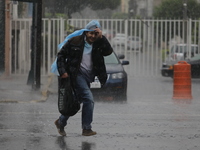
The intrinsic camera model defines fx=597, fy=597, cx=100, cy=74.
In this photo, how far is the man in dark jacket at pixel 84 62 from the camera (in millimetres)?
8398

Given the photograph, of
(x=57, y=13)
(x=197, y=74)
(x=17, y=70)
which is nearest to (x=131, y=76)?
(x=197, y=74)

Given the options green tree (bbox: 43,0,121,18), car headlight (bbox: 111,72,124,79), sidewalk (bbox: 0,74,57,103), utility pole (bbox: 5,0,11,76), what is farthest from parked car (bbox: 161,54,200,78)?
car headlight (bbox: 111,72,124,79)

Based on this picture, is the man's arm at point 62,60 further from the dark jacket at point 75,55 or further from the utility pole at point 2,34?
Result: the utility pole at point 2,34

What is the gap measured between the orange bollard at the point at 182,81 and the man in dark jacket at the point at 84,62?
7.18m

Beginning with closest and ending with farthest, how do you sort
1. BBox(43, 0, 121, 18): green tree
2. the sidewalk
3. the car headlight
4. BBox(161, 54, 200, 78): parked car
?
the sidewalk, the car headlight, BBox(161, 54, 200, 78): parked car, BBox(43, 0, 121, 18): green tree

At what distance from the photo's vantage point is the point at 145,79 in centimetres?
2352

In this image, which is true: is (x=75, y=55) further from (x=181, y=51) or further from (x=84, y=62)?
(x=181, y=51)

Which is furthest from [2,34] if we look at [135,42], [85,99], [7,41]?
[85,99]

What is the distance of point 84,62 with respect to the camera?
28.0 feet

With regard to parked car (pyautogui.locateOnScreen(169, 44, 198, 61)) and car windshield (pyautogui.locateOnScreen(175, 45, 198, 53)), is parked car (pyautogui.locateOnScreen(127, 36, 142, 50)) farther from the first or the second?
car windshield (pyautogui.locateOnScreen(175, 45, 198, 53))

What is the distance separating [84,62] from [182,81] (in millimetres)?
7467

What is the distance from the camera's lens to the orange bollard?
1549 centimetres

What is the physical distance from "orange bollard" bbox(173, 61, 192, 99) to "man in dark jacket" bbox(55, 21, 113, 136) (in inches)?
283

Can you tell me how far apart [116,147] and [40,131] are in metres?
1.75
